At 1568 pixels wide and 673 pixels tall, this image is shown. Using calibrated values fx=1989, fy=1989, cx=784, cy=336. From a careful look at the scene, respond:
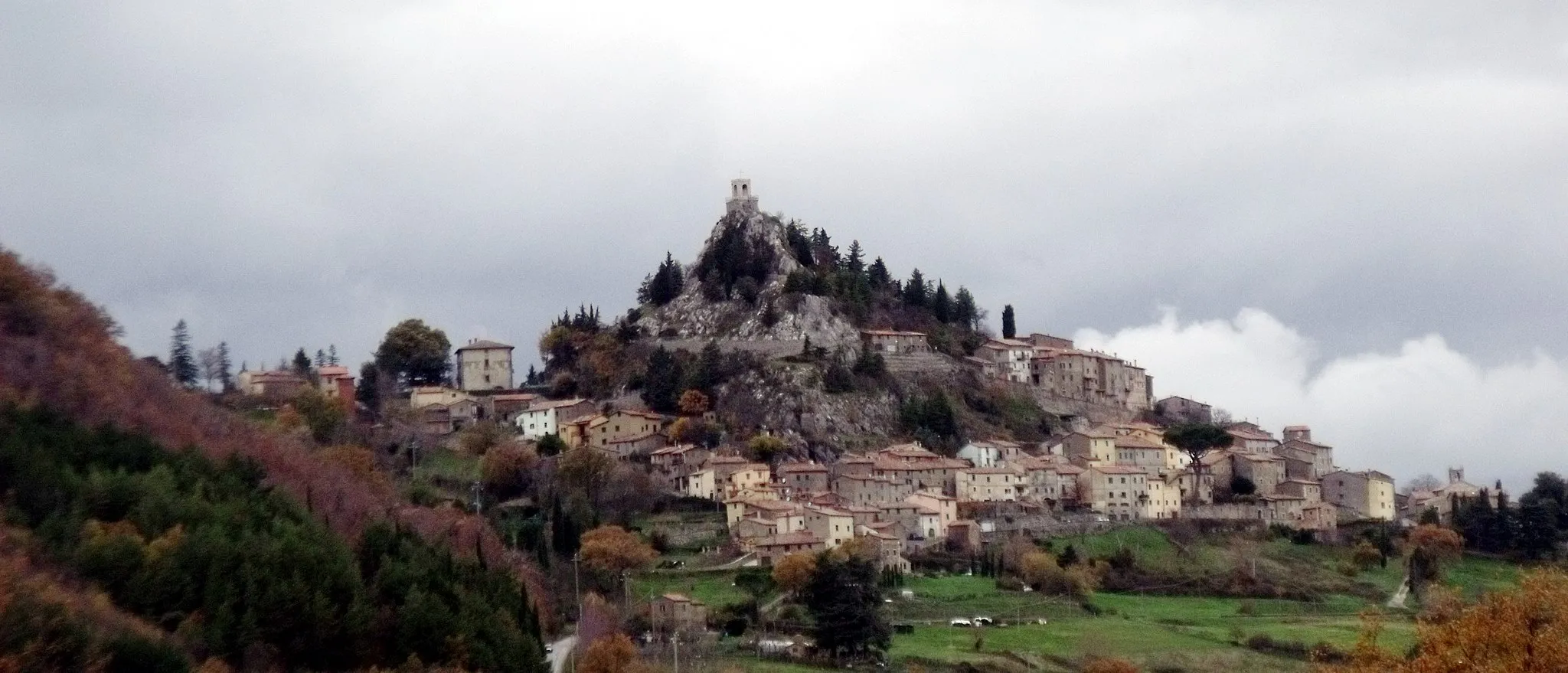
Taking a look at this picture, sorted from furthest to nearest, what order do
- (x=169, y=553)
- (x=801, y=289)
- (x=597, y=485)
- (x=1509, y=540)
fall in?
(x=801, y=289) < (x=1509, y=540) < (x=597, y=485) < (x=169, y=553)

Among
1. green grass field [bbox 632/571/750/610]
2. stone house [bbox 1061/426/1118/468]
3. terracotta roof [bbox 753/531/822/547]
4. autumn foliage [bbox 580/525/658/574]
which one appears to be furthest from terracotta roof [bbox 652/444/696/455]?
stone house [bbox 1061/426/1118/468]

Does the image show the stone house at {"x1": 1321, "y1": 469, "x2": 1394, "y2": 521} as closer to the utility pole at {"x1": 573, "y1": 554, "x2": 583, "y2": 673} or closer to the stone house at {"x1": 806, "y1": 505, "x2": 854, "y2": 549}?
the stone house at {"x1": 806, "y1": 505, "x2": 854, "y2": 549}

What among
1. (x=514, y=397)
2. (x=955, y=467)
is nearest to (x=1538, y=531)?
(x=955, y=467)

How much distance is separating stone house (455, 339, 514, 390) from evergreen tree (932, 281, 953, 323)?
2416 centimetres

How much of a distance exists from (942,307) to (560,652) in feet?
200

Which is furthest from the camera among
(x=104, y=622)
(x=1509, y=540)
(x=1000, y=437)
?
(x=1000, y=437)

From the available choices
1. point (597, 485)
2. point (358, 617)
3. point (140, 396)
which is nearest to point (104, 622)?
point (358, 617)

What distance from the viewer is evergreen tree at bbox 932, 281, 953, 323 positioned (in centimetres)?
11119

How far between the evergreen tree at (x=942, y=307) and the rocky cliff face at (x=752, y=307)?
347 inches

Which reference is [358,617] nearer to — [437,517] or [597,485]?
[437,517]

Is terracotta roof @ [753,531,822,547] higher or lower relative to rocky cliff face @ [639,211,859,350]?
lower

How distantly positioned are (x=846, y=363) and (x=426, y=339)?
73.0ft

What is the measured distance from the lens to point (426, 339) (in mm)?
103125

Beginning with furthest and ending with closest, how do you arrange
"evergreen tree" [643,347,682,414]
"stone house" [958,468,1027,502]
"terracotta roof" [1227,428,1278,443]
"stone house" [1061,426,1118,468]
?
"terracotta roof" [1227,428,1278,443], "evergreen tree" [643,347,682,414], "stone house" [1061,426,1118,468], "stone house" [958,468,1027,502]
